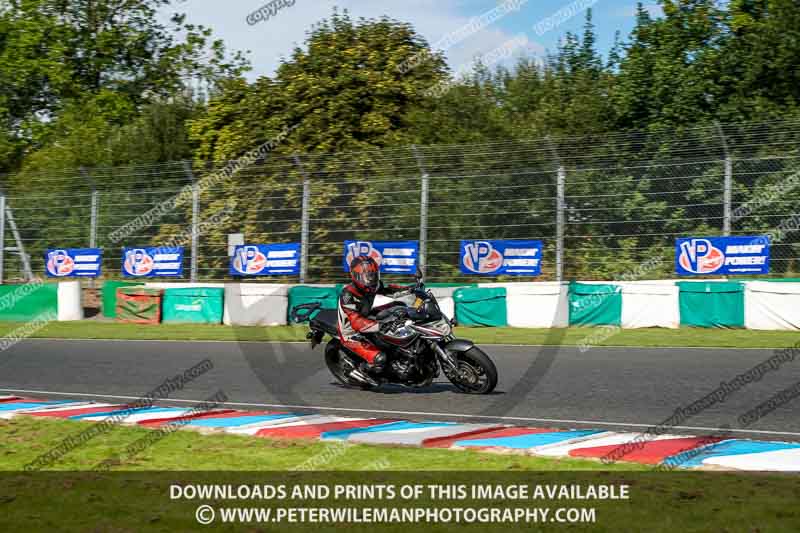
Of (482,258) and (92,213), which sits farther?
(92,213)

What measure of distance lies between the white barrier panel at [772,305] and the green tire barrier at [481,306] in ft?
15.2

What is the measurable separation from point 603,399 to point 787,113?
58.2 feet

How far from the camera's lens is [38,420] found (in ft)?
28.2

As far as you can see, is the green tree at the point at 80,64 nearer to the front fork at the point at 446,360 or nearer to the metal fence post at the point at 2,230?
the metal fence post at the point at 2,230

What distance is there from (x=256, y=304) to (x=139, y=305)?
11.5 feet

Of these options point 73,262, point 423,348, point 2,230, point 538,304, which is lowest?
point 538,304

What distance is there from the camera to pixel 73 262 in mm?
25500

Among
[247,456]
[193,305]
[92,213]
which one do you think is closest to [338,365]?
[247,456]

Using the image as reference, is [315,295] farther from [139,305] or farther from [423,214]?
[139,305]

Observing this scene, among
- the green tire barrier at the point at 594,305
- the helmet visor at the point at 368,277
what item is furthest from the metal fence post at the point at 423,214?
the helmet visor at the point at 368,277

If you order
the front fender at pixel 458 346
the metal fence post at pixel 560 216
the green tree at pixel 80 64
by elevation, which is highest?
the green tree at pixel 80 64

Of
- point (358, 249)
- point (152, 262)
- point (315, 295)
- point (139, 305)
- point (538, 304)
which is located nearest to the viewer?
point (538, 304)

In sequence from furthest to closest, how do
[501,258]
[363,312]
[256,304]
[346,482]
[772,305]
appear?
[256,304]
[501,258]
[772,305]
[363,312]
[346,482]

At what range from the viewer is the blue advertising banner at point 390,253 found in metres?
21.4
